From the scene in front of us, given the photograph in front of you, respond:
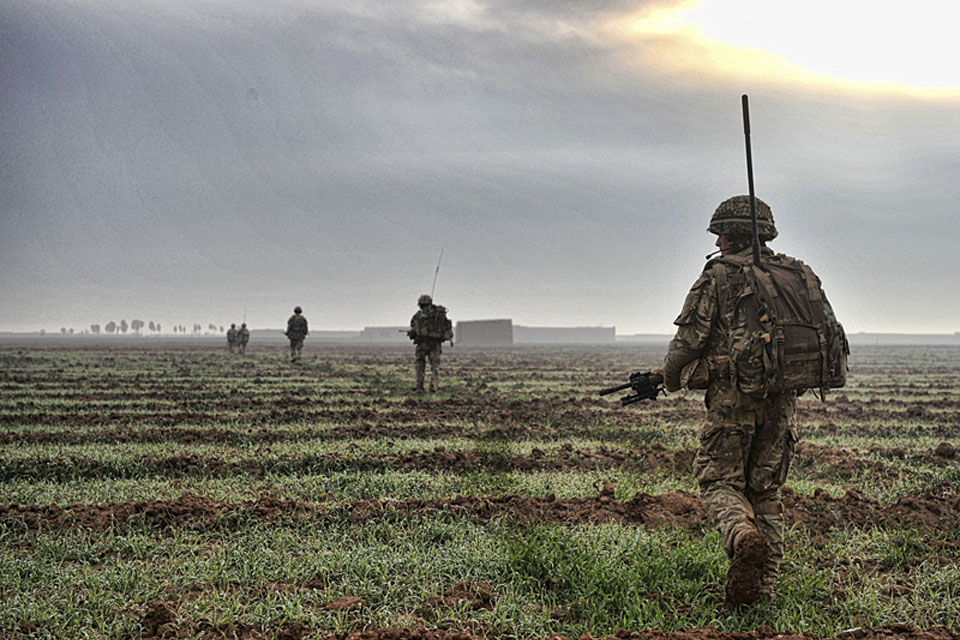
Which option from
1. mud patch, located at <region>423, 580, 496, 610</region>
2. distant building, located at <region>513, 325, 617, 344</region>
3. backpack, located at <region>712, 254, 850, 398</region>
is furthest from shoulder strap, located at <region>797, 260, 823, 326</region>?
distant building, located at <region>513, 325, 617, 344</region>

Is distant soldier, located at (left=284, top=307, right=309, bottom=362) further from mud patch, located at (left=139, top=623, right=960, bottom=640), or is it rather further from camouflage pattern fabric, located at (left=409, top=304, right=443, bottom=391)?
mud patch, located at (left=139, top=623, right=960, bottom=640)

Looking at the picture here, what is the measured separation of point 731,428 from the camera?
4.53 meters

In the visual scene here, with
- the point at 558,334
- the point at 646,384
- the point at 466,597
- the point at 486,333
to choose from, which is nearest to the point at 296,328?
the point at 646,384

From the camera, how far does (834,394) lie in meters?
21.4

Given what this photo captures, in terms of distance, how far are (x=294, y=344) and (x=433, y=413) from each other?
65.1 ft

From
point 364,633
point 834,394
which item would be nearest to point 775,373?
point 364,633

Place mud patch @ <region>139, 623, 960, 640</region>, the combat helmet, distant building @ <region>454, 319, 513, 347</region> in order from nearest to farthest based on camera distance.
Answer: mud patch @ <region>139, 623, 960, 640</region>
the combat helmet
distant building @ <region>454, 319, 513, 347</region>

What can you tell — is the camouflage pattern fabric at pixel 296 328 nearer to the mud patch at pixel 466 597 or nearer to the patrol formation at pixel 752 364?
the mud patch at pixel 466 597

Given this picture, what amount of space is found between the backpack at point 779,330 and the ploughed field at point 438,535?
1.42 m

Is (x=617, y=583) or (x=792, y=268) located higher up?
(x=792, y=268)

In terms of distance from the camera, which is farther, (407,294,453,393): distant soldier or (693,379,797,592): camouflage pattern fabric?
(407,294,453,393): distant soldier

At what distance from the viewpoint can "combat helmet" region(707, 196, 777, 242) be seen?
4.79 metres

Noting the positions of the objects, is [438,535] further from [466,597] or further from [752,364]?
[752,364]

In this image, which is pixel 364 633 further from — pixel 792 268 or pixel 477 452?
pixel 477 452
